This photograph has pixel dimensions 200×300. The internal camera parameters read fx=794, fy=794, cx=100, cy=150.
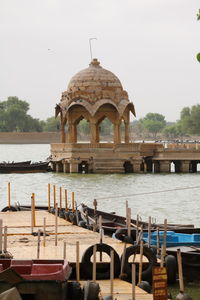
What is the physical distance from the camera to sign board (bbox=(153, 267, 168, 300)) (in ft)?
49.7

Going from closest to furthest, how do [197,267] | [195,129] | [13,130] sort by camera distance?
[197,267]
[195,129]
[13,130]

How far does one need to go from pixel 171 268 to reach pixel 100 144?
1689 inches

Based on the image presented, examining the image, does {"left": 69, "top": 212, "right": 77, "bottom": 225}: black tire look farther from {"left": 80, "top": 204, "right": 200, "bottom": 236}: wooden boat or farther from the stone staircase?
the stone staircase

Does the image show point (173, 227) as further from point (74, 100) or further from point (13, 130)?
point (13, 130)

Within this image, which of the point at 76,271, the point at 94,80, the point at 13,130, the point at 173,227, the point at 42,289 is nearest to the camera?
the point at 42,289

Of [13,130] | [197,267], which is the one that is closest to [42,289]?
[197,267]

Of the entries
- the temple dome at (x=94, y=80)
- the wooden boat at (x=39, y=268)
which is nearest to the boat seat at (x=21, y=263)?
the wooden boat at (x=39, y=268)

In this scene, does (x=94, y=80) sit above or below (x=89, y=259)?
above

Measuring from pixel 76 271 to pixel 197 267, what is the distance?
3.57 m

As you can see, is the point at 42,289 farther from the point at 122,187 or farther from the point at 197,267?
the point at 122,187

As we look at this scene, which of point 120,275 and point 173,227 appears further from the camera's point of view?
point 173,227

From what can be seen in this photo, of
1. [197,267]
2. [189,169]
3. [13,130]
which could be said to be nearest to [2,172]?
[189,169]

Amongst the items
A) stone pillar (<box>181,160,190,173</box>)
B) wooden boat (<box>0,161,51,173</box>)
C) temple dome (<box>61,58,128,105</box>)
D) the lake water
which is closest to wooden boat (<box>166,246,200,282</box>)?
the lake water

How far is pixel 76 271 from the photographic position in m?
18.0
